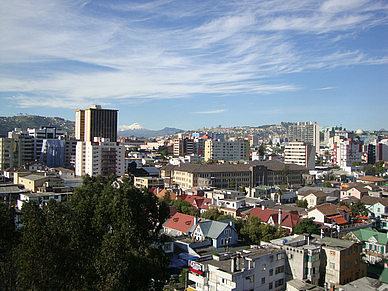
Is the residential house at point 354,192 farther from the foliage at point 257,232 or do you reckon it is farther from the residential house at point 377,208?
the foliage at point 257,232

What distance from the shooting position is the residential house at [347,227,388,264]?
19469 mm

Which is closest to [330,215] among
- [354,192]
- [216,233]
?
[216,233]

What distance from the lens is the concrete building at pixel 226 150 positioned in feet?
245

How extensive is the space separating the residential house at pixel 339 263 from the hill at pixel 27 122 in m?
120

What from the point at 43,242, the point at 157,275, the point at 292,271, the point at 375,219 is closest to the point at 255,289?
the point at 292,271

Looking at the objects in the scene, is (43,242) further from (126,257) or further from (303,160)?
(303,160)

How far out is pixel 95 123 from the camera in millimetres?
88062

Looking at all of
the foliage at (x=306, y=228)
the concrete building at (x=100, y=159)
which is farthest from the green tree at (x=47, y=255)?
the concrete building at (x=100, y=159)

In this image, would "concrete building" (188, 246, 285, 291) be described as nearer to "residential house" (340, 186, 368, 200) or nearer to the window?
the window

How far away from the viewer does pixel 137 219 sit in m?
Result: 10.3

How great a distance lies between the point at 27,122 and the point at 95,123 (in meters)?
70.3

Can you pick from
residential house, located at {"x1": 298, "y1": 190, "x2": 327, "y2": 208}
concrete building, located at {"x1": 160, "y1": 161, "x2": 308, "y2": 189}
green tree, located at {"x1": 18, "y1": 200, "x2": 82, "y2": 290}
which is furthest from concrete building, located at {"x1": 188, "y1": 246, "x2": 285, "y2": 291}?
concrete building, located at {"x1": 160, "y1": 161, "x2": 308, "y2": 189}

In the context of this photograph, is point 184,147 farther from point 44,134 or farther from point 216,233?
point 216,233

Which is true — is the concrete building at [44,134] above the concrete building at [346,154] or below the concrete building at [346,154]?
above
